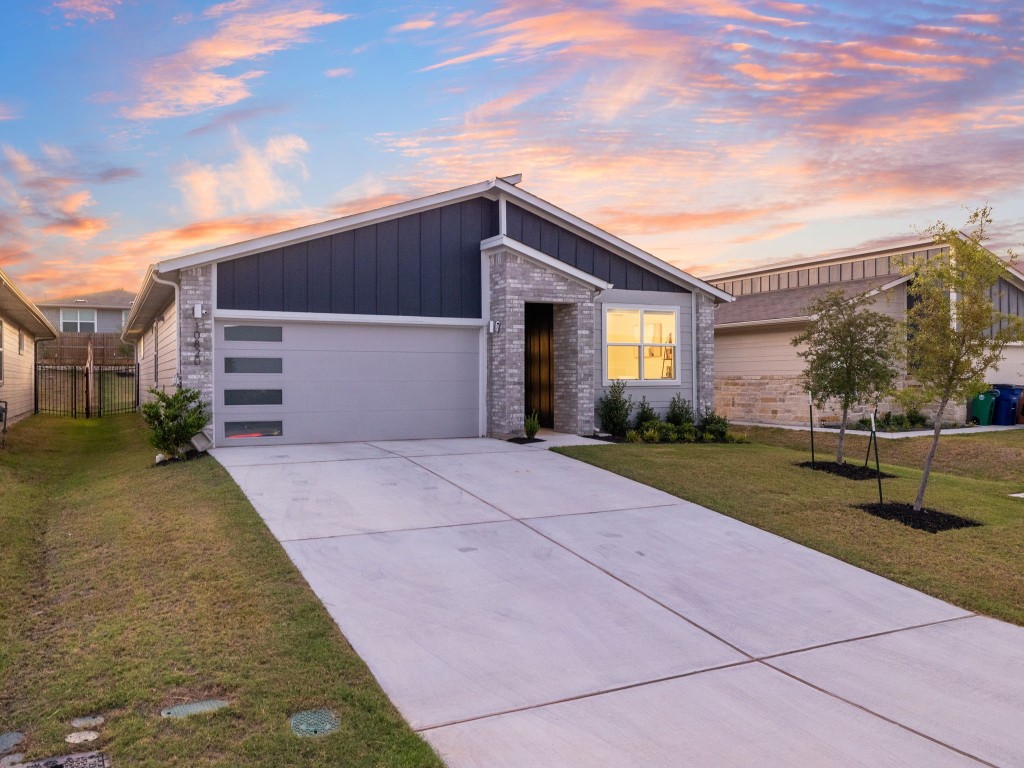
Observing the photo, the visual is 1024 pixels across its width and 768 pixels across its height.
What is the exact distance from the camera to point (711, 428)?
15.1 meters

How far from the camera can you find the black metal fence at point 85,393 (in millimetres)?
24750

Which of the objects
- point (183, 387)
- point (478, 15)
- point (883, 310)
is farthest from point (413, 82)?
point (883, 310)

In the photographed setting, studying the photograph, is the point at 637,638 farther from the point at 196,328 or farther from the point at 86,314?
the point at 86,314

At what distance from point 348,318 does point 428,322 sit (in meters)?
1.44

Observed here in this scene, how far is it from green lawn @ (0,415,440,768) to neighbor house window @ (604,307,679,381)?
338 inches

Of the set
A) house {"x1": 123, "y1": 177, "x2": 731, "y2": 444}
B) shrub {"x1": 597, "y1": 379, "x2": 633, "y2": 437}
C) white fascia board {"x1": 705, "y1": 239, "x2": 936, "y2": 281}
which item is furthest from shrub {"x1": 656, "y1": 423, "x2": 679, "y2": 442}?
white fascia board {"x1": 705, "y1": 239, "x2": 936, "y2": 281}

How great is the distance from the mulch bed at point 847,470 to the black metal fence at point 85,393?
20.6 metres

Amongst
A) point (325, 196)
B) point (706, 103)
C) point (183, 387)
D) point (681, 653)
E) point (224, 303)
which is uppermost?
point (706, 103)

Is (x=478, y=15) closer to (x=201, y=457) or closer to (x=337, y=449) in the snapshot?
(x=337, y=449)

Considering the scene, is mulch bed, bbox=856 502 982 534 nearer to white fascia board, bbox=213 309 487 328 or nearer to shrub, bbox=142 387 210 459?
white fascia board, bbox=213 309 487 328

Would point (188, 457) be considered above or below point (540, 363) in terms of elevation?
below

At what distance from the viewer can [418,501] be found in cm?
831

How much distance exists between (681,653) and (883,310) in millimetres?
16517

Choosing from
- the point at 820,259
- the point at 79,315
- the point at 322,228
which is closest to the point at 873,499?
the point at 322,228
